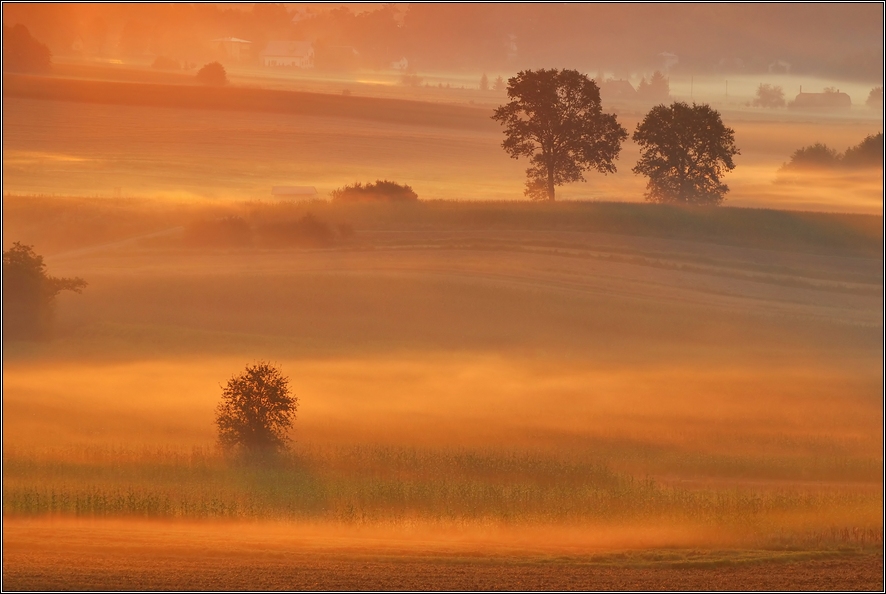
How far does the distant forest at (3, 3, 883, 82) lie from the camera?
435 feet

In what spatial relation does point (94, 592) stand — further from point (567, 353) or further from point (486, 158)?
point (486, 158)

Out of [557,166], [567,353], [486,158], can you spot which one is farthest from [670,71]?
[567,353]

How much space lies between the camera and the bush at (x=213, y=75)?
119438 millimetres

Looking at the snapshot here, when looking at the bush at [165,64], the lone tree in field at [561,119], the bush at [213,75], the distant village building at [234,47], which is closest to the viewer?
the lone tree in field at [561,119]

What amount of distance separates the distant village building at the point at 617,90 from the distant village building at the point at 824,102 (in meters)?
24.8

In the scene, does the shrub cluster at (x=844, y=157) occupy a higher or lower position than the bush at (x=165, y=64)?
lower

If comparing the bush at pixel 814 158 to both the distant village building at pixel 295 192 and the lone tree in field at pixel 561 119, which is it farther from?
the distant village building at pixel 295 192

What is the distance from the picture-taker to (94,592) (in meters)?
18.6

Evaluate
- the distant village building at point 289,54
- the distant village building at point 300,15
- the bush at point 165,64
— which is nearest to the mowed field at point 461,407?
the bush at point 165,64

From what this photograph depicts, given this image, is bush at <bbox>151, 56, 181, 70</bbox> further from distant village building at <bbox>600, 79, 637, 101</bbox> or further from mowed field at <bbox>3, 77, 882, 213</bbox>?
distant village building at <bbox>600, 79, 637, 101</bbox>

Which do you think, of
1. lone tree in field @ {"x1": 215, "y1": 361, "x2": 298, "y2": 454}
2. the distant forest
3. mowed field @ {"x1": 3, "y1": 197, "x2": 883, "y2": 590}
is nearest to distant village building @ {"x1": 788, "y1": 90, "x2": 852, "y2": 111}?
the distant forest

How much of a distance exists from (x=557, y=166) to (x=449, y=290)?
22.4 m

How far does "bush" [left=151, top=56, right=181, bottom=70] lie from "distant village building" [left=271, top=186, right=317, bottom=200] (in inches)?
2270

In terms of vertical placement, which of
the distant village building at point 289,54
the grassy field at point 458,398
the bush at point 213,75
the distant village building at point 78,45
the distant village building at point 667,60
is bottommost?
the grassy field at point 458,398
